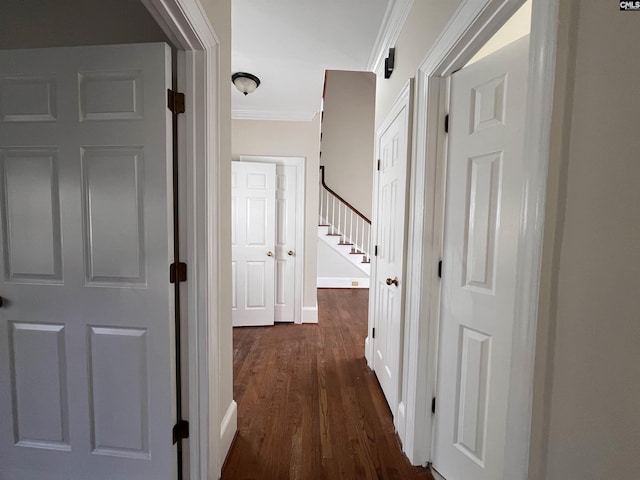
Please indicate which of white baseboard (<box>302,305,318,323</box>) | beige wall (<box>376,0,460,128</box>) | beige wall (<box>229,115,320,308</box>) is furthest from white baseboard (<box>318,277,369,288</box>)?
beige wall (<box>376,0,460,128</box>)

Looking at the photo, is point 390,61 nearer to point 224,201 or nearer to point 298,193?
point 224,201

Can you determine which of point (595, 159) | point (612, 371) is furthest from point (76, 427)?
point (595, 159)

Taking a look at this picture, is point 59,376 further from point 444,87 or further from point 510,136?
point 444,87

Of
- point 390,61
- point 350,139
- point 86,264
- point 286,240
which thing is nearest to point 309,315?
point 286,240

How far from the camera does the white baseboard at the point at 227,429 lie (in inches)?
59.1

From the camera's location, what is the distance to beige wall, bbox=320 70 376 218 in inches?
246

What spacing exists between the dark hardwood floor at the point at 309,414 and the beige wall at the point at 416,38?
6.99 ft

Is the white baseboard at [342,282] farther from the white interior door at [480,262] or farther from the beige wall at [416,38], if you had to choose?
the white interior door at [480,262]

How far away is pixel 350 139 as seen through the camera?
6328 mm

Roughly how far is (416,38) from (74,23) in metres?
1.70

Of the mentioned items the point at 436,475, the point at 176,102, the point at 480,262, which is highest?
the point at 176,102

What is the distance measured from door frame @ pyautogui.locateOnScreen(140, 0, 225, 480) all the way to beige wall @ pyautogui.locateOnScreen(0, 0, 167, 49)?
295mm

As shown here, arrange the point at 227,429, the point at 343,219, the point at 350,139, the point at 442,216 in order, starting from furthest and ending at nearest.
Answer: the point at 350,139, the point at 343,219, the point at 227,429, the point at 442,216

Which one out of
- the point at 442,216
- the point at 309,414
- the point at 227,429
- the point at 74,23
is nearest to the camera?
the point at 74,23
